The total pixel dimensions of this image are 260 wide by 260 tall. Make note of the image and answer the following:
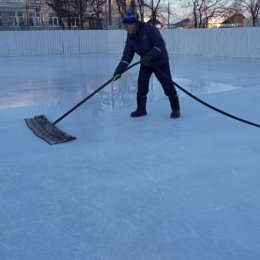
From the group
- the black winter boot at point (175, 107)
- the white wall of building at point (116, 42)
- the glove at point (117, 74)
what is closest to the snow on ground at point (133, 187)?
the black winter boot at point (175, 107)

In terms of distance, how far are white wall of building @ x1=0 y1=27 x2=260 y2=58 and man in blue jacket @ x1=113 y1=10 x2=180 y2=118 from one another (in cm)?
933

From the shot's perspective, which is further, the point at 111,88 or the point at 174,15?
the point at 174,15

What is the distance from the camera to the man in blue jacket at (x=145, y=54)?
3750 mm

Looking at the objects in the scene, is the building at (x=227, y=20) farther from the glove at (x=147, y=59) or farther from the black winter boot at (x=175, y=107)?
the glove at (x=147, y=59)

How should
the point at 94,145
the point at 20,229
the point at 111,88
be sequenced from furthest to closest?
1. the point at 111,88
2. the point at 94,145
3. the point at 20,229

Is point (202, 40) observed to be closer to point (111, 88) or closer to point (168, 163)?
point (111, 88)

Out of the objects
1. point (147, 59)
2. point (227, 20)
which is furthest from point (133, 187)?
point (227, 20)

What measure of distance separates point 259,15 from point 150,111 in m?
33.0

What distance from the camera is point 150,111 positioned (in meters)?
4.52

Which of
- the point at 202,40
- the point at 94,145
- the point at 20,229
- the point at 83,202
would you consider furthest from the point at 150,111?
the point at 202,40

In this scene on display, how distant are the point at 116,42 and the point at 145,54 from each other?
14304mm

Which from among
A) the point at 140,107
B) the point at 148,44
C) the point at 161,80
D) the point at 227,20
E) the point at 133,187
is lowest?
the point at 133,187

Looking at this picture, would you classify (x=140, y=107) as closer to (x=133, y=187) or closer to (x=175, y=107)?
(x=175, y=107)

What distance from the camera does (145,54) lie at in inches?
154
